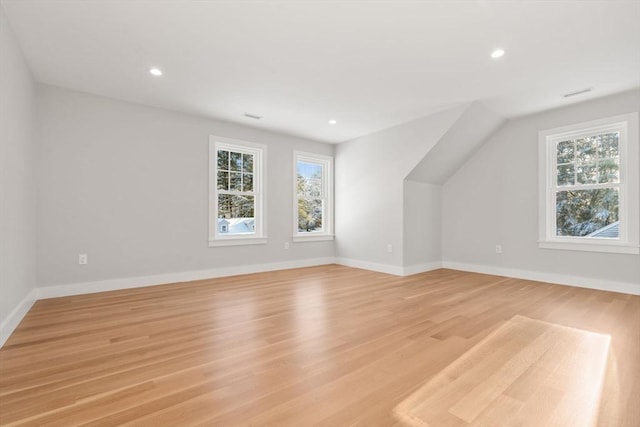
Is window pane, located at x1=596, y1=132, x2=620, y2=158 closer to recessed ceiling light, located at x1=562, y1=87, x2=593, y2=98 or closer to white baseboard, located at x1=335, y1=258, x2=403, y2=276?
recessed ceiling light, located at x1=562, y1=87, x2=593, y2=98

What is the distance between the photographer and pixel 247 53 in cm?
285

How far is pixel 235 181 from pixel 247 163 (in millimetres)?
Result: 409

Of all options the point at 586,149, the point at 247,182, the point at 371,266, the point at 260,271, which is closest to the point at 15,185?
the point at 247,182

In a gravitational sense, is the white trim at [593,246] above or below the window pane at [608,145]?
below

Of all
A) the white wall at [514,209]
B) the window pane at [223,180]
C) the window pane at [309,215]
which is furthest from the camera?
the window pane at [309,215]

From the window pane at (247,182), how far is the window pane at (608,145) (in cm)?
527

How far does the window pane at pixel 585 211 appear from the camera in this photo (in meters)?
4.01

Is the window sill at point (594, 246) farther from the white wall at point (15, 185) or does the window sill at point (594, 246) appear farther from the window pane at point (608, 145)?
the white wall at point (15, 185)

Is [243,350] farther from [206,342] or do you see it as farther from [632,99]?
[632,99]

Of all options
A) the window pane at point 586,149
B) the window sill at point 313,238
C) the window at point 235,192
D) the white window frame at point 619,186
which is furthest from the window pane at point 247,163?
the window pane at point 586,149

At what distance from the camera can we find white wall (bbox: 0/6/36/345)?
7.47 ft

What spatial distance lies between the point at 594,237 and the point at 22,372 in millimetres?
6147

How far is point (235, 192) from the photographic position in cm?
502

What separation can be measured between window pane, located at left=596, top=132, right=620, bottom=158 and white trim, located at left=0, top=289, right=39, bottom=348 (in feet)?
22.3
